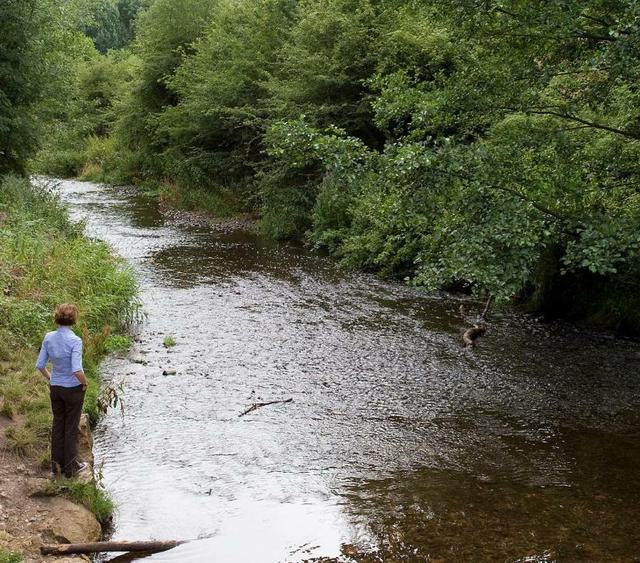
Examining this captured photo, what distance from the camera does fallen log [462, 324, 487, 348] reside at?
1301 centimetres

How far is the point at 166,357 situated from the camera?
1221cm

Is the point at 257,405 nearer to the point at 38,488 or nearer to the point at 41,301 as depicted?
the point at 38,488

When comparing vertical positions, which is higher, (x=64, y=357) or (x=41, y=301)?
(x=64, y=357)

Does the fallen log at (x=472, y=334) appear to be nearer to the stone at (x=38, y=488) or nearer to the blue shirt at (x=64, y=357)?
the blue shirt at (x=64, y=357)

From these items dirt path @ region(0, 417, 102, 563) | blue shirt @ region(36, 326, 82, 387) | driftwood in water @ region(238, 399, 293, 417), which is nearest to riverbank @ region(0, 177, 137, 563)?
dirt path @ region(0, 417, 102, 563)

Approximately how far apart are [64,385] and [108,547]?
169cm

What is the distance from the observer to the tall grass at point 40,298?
27.9 ft

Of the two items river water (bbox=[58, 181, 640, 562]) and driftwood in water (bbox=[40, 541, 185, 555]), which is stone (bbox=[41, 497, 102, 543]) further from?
river water (bbox=[58, 181, 640, 562])

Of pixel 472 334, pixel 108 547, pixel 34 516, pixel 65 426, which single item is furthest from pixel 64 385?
pixel 472 334

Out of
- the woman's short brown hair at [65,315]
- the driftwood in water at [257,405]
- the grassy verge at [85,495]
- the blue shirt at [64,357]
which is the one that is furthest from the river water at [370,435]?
the woman's short brown hair at [65,315]

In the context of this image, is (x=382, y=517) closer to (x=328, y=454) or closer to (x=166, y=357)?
(x=328, y=454)

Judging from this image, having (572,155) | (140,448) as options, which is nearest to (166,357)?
(140,448)

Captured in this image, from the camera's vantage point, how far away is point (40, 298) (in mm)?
11562

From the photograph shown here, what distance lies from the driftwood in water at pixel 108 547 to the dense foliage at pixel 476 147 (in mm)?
5430
